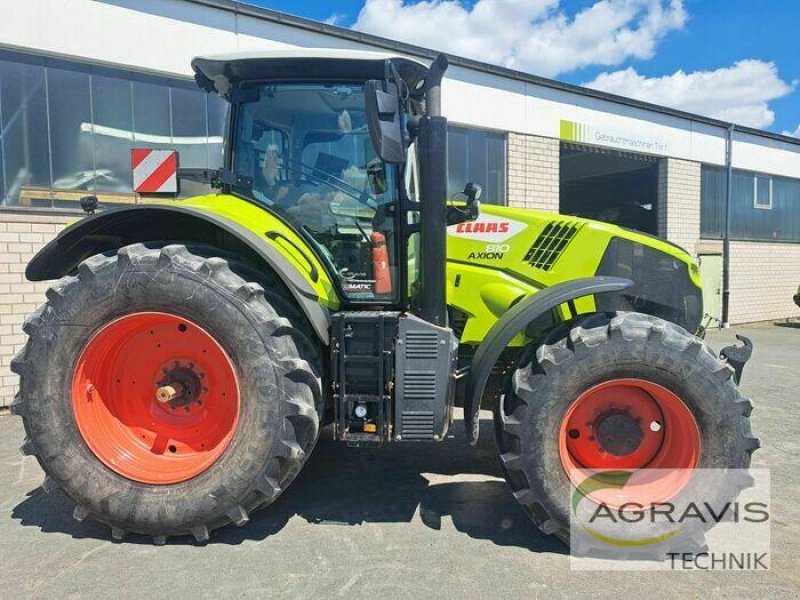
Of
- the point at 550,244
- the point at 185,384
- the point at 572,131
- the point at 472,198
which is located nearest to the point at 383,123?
the point at 472,198

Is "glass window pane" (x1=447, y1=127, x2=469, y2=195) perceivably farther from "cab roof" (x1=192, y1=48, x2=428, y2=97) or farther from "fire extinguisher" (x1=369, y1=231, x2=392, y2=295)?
"fire extinguisher" (x1=369, y1=231, x2=392, y2=295)

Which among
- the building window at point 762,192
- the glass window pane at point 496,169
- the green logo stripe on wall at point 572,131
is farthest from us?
the building window at point 762,192

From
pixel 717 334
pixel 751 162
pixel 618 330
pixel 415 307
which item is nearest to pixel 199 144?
pixel 415 307

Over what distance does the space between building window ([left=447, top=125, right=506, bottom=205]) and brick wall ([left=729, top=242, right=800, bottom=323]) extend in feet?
23.0

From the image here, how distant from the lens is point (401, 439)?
2.95 meters

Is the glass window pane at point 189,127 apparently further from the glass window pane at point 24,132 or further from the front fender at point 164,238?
the front fender at point 164,238

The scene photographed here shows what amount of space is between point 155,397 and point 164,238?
94cm

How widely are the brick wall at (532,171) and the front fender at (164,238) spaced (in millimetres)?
7073

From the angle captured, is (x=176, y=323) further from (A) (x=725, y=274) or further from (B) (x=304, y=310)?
(A) (x=725, y=274)

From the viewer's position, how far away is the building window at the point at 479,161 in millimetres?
8742

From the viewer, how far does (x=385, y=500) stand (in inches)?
136

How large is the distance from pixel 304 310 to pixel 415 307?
0.67 metres

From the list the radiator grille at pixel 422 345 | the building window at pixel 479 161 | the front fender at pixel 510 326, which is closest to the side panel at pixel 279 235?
the radiator grille at pixel 422 345

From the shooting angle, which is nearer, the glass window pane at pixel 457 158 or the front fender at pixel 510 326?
the front fender at pixel 510 326
